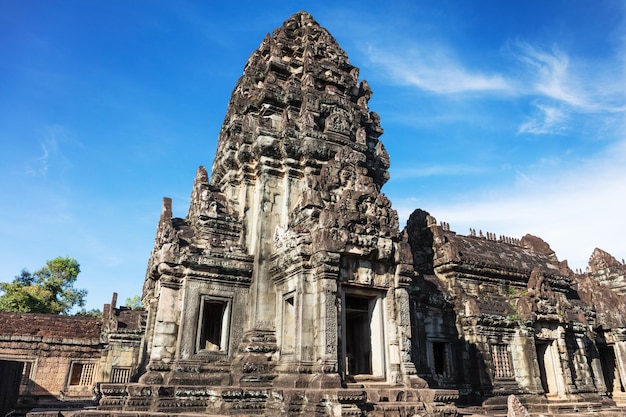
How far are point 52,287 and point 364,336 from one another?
36.7 meters

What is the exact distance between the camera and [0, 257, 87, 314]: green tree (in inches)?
1412

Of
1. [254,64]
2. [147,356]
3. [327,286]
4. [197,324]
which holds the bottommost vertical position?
[147,356]

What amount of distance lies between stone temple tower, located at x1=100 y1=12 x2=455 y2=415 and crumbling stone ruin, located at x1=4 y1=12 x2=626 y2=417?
40 millimetres

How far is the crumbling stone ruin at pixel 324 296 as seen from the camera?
31.4 ft

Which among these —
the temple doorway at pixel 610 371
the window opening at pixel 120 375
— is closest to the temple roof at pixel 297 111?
the window opening at pixel 120 375

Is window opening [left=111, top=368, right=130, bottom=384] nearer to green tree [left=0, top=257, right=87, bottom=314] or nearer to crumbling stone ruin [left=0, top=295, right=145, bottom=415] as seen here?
crumbling stone ruin [left=0, top=295, right=145, bottom=415]

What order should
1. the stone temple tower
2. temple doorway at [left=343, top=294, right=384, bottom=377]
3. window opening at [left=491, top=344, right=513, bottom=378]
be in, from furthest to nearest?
window opening at [left=491, top=344, right=513, bottom=378], temple doorway at [left=343, top=294, right=384, bottom=377], the stone temple tower

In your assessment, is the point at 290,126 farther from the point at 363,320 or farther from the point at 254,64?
the point at 363,320

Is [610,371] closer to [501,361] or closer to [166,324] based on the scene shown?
[501,361]

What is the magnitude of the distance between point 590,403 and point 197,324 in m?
12.8

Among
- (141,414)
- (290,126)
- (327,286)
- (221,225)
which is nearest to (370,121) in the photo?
(290,126)

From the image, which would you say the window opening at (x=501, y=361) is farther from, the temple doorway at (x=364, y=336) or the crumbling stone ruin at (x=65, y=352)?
the crumbling stone ruin at (x=65, y=352)

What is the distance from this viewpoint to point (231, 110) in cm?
1587

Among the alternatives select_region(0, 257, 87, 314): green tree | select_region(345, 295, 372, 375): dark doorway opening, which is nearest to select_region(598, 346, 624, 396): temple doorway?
select_region(345, 295, 372, 375): dark doorway opening
